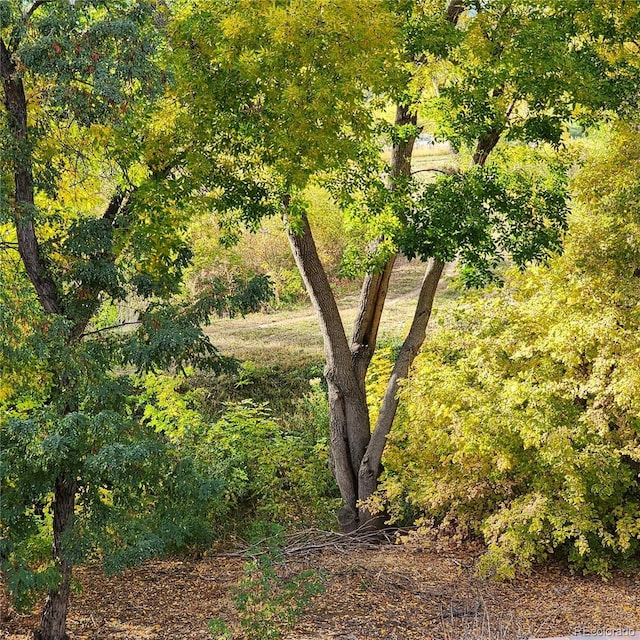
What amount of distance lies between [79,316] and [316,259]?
3.67 meters

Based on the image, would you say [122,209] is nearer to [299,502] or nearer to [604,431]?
[604,431]

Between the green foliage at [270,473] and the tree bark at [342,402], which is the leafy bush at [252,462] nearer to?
the green foliage at [270,473]

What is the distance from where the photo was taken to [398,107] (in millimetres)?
9023

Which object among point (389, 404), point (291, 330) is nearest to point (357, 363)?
point (389, 404)

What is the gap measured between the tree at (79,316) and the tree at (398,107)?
733 millimetres

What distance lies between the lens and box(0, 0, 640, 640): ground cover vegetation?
17.6 ft

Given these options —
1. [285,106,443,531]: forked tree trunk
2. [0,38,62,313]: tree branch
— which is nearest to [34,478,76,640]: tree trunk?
[0,38,62,313]: tree branch

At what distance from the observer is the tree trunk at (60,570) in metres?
5.64

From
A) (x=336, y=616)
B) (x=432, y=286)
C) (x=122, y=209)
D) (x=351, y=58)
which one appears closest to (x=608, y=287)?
(x=432, y=286)

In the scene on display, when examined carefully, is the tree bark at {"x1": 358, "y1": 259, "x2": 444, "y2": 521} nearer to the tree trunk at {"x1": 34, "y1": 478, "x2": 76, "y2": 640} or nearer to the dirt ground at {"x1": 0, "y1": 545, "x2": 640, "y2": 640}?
the dirt ground at {"x1": 0, "y1": 545, "x2": 640, "y2": 640}

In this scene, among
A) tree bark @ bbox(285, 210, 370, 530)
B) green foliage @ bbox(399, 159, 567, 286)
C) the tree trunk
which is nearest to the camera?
the tree trunk

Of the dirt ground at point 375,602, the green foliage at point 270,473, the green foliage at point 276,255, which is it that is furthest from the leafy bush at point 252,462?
the green foliage at point 276,255

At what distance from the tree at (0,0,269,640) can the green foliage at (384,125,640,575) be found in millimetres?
2602

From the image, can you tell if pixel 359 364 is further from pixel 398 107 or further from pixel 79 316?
pixel 79 316
